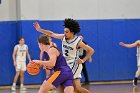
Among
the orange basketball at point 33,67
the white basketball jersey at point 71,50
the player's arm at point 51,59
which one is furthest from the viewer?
the white basketball jersey at point 71,50

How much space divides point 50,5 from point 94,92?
18.1ft

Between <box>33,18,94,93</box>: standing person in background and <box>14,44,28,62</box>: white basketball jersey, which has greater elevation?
<box>33,18,94,93</box>: standing person in background

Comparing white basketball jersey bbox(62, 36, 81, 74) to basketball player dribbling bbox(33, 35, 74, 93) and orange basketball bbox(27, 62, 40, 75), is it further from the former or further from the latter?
orange basketball bbox(27, 62, 40, 75)

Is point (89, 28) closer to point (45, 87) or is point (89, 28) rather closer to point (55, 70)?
point (55, 70)

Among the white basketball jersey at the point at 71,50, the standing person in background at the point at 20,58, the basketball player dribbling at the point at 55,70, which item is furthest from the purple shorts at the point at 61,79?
the standing person in background at the point at 20,58

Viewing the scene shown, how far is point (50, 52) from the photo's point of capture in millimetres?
7562

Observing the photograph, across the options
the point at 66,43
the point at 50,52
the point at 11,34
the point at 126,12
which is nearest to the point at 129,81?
the point at 126,12

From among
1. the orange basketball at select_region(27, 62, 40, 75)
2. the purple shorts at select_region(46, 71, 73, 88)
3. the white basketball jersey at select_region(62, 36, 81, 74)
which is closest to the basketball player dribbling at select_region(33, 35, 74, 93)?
the purple shorts at select_region(46, 71, 73, 88)

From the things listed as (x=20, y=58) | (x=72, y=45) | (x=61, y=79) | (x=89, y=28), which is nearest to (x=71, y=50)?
(x=72, y=45)

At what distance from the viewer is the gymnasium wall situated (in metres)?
17.1

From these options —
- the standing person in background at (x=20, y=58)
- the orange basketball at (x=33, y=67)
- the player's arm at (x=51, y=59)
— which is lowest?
the standing person in background at (x=20, y=58)

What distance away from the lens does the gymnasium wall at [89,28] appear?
A: 17.1 m

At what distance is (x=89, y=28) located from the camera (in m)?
18.0

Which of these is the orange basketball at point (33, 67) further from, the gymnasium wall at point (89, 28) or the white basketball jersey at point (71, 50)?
the gymnasium wall at point (89, 28)
